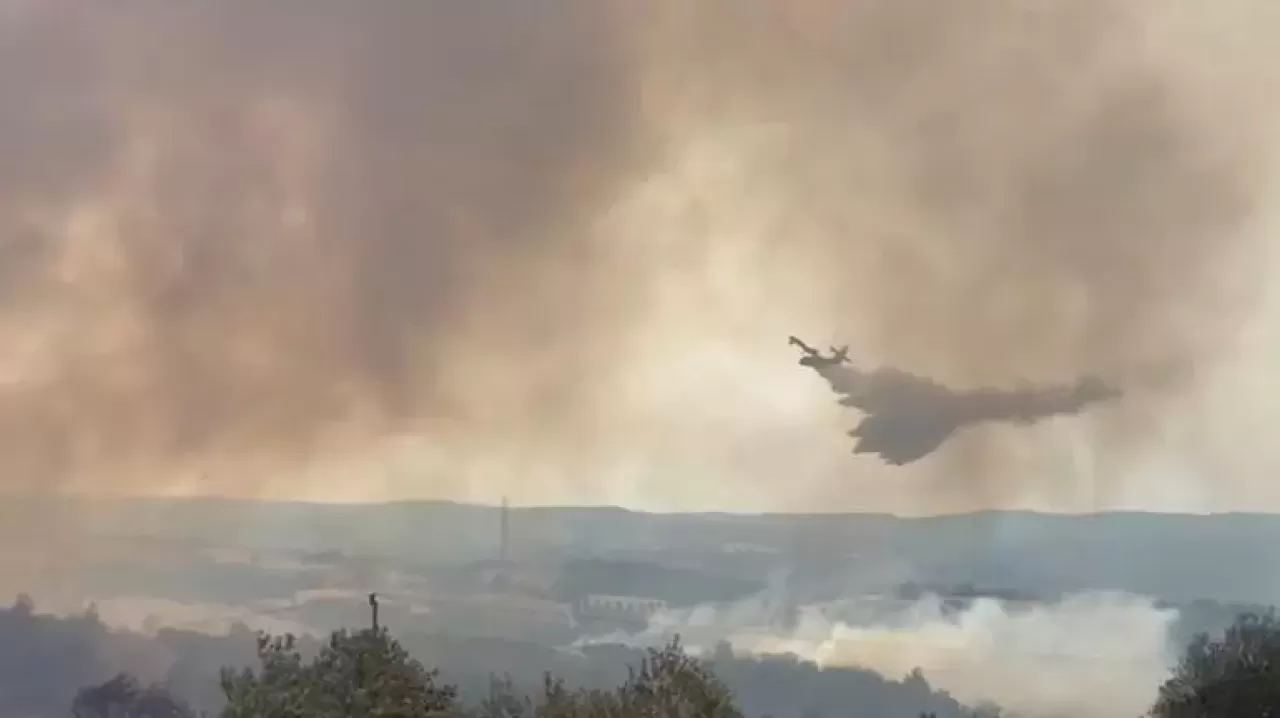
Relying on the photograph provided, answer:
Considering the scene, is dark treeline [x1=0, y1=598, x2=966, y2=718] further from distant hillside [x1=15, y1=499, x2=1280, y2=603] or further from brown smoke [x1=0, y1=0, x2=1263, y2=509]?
brown smoke [x1=0, y1=0, x2=1263, y2=509]

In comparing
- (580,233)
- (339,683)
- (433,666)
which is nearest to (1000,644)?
(433,666)

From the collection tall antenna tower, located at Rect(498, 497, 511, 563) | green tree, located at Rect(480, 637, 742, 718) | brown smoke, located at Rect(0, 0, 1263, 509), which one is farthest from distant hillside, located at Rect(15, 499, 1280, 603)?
green tree, located at Rect(480, 637, 742, 718)

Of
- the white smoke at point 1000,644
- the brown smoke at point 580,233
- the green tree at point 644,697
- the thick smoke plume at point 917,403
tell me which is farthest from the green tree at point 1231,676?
the green tree at point 644,697

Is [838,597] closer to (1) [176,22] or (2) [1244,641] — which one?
(2) [1244,641]

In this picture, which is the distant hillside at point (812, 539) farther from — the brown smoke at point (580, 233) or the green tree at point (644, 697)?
the green tree at point (644, 697)

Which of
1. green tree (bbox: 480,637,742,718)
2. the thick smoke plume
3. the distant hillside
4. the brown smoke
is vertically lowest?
green tree (bbox: 480,637,742,718)

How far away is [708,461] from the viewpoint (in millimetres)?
7168

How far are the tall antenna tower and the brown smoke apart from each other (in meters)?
0.21

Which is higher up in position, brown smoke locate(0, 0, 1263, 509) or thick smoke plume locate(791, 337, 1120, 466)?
brown smoke locate(0, 0, 1263, 509)

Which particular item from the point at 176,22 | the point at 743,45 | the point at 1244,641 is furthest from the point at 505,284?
the point at 1244,641

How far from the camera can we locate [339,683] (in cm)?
688

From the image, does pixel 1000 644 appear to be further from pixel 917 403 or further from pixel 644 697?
pixel 644 697

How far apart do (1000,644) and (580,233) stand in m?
3.73

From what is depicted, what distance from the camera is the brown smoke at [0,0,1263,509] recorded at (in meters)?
7.07
